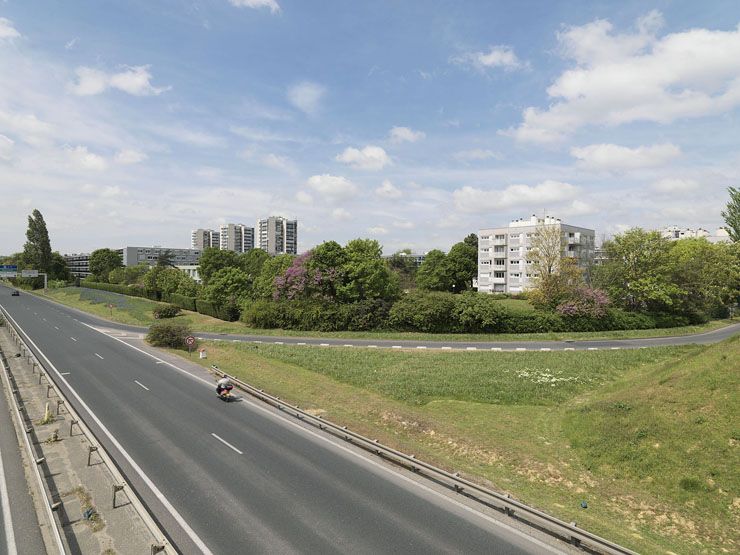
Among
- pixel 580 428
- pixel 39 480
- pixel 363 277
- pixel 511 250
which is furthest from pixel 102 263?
pixel 580 428

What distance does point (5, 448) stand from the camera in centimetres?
1641

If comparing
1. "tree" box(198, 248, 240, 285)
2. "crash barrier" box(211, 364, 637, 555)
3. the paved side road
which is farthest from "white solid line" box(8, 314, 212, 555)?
"tree" box(198, 248, 240, 285)

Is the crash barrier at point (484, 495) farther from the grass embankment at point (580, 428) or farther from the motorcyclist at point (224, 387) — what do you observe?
the motorcyclist at point (224, 387)

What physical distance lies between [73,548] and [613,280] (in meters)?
57.7

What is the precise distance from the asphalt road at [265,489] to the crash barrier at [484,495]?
2.07 ft

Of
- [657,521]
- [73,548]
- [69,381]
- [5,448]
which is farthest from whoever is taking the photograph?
[69,381]

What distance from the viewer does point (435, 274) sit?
94.2 metres

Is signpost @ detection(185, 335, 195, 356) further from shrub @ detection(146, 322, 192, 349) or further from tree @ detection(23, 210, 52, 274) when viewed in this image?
tree @ detection(23, 210, 52, 274)

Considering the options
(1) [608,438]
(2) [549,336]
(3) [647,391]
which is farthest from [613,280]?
(1) [608,438]

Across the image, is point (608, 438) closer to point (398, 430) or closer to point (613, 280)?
point (398, 430)

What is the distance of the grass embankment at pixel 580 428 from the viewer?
40.3 ft

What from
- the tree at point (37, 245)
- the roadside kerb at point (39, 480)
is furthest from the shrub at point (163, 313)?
the tree at point (37, 245)

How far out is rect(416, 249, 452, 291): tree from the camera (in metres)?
93.4

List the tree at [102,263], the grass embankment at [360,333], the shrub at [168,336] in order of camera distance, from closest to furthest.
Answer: the shrub at [168,336], the grass embankment at [360,333], the tree at [102,263]
